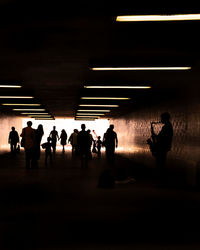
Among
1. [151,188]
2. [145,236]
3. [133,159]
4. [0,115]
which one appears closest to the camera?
[145,236]

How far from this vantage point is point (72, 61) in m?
8.73

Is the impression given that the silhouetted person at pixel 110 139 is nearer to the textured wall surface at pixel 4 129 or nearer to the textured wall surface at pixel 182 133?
the textured wall surface at pixel 182 133

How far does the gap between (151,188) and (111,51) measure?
396 cm

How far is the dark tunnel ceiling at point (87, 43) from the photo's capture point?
17.5 feet

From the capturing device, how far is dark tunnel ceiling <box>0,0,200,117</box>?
5336 mm

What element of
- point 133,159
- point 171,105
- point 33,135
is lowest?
point 133,159

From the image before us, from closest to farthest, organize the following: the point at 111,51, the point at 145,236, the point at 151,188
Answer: the point at 145,236 < the point at 111,51 < the point at 151,188

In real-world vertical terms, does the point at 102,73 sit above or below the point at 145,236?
above

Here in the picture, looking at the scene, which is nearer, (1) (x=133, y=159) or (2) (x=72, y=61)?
(2) (x=72, y=61)

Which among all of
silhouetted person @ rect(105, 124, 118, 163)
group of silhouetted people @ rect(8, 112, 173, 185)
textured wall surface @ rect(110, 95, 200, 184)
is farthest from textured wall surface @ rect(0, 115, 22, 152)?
silhouetted person @ rect(105, 124, 118, 163)

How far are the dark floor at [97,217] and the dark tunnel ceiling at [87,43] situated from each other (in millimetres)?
3062

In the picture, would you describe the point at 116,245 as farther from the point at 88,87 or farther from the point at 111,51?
the point at 88,87

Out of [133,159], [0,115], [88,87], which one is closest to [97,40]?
[88,87]

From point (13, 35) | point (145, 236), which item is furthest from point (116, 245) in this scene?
point (13, 35)
